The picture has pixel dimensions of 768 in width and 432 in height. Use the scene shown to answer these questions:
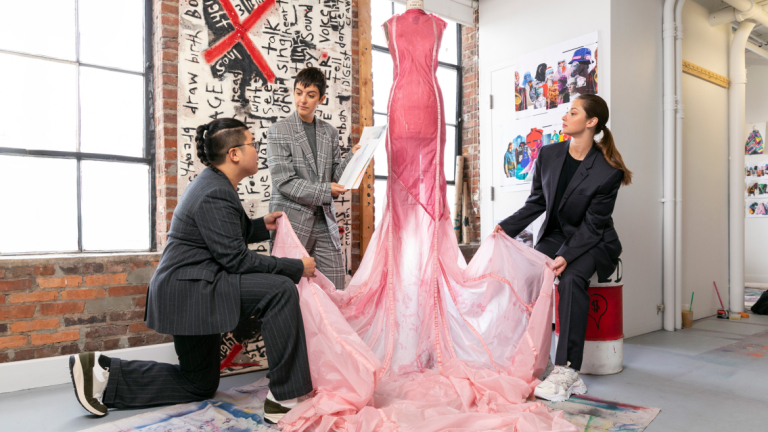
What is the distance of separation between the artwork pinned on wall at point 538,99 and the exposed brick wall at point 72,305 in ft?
8.96

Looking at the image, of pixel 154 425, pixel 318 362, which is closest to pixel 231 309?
pixel 318 362

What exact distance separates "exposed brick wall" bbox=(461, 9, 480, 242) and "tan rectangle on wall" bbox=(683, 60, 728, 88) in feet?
5.70

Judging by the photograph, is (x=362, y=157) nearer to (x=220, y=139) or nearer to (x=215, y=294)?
(x=220, y=139)

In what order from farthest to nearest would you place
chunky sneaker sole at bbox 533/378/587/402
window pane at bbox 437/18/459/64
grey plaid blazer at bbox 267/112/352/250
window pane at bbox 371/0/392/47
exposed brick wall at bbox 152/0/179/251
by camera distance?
window pane at bbox 437/18/459/64, window pane at bbox 371/0/392/47, exposed brick wall at bbox 152/0/179/251, grey plaid blazer at bbox 267/112/352/250, chunky sneaker sole at bbox 533/378/587/402

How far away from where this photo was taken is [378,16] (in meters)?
4.31

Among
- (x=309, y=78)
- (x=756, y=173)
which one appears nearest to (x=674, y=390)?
(x=309, y=78)

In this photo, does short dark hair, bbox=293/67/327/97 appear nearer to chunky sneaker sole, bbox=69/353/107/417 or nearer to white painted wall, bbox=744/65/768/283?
chunky sneaker sole, bbox=69/353/107/417

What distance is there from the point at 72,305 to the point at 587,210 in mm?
2828

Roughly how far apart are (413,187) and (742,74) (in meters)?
3.86

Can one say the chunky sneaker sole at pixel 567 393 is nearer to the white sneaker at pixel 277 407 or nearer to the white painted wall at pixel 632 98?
the white sneaker at pixel 277 407

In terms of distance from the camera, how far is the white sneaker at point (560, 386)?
231 centimetres

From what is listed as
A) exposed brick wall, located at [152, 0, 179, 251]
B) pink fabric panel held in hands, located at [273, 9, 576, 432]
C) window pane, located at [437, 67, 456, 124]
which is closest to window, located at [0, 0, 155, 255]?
exposed brick wall, located at [152, 0, 179, 251]

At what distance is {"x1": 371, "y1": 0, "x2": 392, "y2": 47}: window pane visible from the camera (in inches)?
169

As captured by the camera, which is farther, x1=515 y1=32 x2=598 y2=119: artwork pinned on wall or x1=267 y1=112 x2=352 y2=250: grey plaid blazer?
x1=515 y1=32 x2=598 y2=119: artwork pinned on wall
